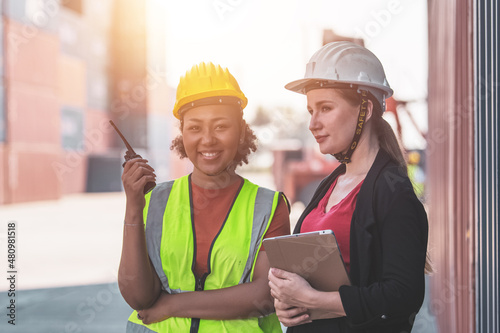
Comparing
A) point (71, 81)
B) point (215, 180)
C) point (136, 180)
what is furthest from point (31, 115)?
point (136, 180)

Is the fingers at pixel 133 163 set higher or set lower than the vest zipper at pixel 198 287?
higher

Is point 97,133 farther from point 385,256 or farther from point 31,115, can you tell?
point 385,256

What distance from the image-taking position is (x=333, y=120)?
71.7 inches

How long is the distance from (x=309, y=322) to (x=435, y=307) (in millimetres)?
5090

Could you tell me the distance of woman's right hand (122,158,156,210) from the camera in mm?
1993

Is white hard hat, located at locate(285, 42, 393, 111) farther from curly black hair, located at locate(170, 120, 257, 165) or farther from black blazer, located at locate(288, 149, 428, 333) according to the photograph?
curly black hair, located at locate(170, 120, 257, 165)

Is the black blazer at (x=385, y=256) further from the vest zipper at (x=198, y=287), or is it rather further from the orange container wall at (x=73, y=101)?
the orange container wall at (x=73, y=101)

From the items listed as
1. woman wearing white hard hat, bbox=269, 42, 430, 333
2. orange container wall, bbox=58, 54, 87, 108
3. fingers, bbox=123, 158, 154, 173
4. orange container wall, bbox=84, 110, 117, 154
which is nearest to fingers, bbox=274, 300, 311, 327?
woman wearing white hard hat, bbox=269, 42, 430, 333

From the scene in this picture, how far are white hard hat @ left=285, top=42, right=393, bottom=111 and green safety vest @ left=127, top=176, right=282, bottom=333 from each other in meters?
0.59

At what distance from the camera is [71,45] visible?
112 ft

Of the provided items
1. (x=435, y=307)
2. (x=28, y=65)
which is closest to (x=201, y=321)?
(x=435, y=307)

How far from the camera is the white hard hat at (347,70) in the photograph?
1.82m

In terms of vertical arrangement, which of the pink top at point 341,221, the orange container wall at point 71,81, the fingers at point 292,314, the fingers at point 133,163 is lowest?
the fingers at point 292,314

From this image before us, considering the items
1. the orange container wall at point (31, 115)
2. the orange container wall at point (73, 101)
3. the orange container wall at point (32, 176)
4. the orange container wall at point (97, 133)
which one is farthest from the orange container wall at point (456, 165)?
the orange container wall at point (97, 133)
